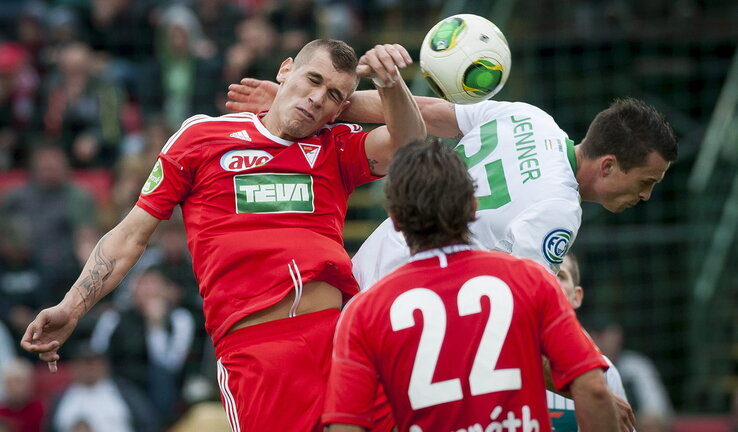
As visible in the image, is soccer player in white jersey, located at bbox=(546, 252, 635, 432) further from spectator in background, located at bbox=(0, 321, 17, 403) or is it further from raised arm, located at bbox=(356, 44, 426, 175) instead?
spectator in background, located at bbox=(0, 321, 17, 403)

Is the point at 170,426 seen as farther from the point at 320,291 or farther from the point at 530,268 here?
the point at 530,268

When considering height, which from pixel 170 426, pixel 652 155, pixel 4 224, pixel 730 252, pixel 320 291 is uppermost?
pixel 652 155

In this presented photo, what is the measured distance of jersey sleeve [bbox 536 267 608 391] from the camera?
11.3 ft

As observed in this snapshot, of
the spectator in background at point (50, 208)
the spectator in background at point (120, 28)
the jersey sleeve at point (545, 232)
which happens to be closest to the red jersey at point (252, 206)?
the jersey sleeve at point (545, 232)

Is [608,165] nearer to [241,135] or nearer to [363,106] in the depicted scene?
[363,106]

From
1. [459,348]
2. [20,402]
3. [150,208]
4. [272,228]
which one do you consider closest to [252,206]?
[272,228]

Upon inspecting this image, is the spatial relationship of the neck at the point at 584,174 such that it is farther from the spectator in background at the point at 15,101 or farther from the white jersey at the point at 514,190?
the spectator in background at the point at 15,101

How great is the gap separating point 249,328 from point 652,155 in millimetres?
1851

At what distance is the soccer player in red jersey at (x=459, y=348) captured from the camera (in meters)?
3.46

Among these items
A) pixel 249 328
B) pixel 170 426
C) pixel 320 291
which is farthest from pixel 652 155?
pixel 170 426

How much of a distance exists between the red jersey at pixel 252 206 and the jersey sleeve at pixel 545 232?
692mm

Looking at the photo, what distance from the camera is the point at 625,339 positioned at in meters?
10.3

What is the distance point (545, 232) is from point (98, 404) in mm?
5768

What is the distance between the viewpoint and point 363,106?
4.77m
